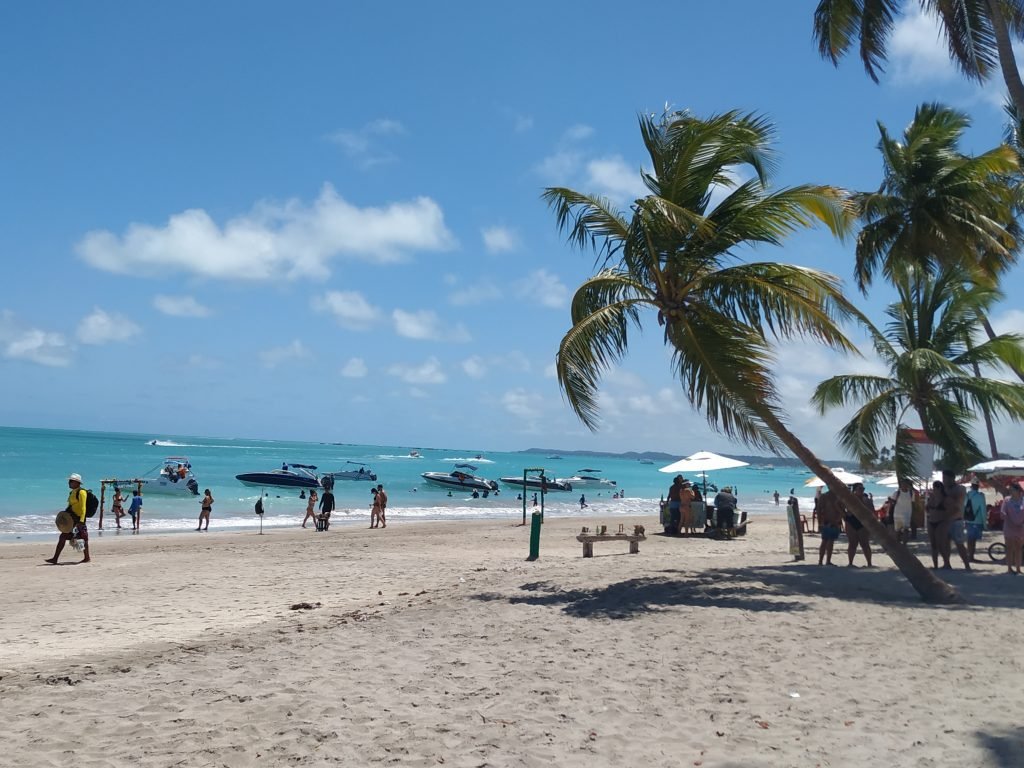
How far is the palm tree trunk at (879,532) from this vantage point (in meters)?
9.47

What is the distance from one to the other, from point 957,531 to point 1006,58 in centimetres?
676

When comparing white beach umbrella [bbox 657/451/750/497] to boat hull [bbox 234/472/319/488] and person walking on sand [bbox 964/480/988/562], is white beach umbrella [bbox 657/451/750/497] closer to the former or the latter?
person walking on sand [bbox 964/480/988/562]

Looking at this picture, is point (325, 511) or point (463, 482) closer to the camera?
point (325, 511)

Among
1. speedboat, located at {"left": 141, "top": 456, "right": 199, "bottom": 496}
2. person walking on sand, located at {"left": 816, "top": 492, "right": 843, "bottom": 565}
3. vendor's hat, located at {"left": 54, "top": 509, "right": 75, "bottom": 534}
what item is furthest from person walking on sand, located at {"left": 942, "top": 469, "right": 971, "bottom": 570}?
speedboat, located at {"left": 141, "top": 456, "right": 199, "bottom": 496}

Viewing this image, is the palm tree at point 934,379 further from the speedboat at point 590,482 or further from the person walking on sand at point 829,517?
the speedboat at point 590,482

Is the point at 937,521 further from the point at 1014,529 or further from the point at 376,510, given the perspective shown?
the point at 376,510

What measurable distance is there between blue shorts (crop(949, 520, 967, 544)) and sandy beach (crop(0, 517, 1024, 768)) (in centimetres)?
80

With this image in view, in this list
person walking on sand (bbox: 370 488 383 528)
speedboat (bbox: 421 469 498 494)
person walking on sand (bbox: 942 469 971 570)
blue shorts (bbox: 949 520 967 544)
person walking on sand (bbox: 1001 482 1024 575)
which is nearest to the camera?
person walking on sand (bbox: 1001 482 1024 575)

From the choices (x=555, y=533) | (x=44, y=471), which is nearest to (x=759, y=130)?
(x=555, y=533)

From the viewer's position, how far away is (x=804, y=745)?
4.78 metres

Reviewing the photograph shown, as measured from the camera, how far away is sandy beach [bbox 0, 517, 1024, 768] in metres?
4.74

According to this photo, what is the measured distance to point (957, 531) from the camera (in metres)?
12.4

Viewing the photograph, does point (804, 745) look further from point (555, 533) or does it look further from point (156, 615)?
point (555, 533)

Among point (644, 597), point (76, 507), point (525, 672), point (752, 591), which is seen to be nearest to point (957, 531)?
point (752, 591)
